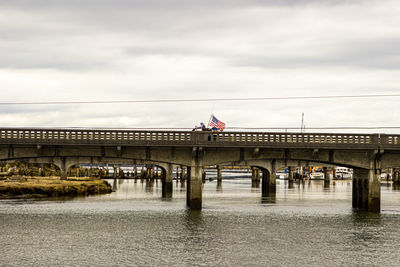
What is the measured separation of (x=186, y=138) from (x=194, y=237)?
63.4ft

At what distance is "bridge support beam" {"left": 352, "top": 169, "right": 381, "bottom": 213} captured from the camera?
63.7m

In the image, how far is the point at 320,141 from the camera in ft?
207

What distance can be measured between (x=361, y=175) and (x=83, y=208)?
3177cm

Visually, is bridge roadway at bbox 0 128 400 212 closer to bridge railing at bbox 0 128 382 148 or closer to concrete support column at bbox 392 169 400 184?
bridge railing at bbox 0 128 382 148

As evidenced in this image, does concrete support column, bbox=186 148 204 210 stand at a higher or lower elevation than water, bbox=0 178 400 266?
higher

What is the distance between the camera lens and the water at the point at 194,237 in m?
36.6

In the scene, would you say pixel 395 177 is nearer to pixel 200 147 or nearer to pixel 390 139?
pixel 390 139

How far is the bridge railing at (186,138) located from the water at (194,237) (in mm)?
7341

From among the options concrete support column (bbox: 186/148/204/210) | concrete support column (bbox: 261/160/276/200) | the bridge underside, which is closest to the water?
concrete support column (bbox: 186/148/204/210)

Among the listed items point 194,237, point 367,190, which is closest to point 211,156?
point 367,190

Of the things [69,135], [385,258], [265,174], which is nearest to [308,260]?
[385,258]

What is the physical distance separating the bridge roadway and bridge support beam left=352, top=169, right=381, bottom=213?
0.34ft

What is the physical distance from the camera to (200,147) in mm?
61906

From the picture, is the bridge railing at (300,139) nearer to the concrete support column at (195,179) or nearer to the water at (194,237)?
the concrete support column at (195,179)
